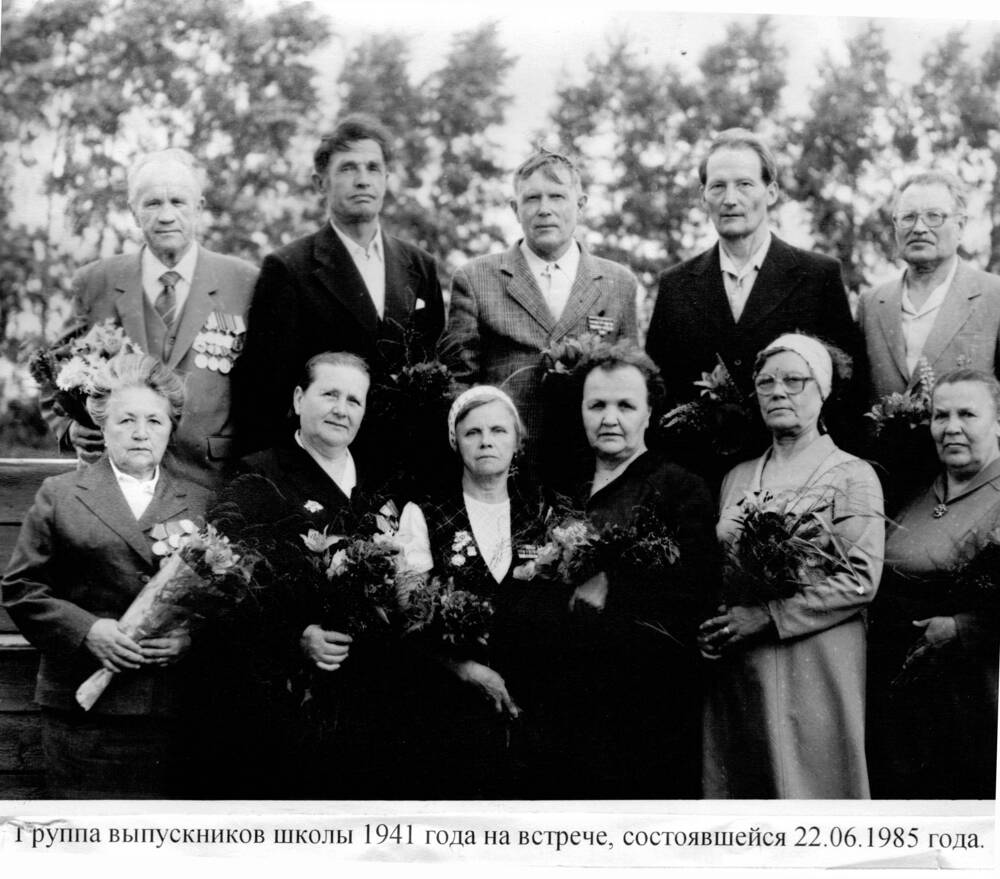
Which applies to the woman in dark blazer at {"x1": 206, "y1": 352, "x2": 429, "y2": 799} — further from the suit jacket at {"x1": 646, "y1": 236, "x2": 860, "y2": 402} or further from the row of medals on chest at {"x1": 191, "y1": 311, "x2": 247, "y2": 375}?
the suit jacket at {"x1": 646, "y1": 236, "x2": 860, "y2": 402}

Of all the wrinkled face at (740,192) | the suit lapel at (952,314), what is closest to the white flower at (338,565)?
the wrinkled face at (740,192)

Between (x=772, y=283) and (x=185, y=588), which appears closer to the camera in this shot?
(x=185, y=588)

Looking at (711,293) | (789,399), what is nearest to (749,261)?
(711,293)

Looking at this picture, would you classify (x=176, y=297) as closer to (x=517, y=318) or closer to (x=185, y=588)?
(x=185, y=588)

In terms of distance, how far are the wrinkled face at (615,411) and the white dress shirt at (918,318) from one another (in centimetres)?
113

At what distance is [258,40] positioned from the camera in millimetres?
5461

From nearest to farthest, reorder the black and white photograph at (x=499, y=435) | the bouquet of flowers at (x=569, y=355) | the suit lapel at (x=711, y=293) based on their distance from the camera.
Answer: the black and white photograph at (x=499, y=435) < the bouquet of flowers at (x=569, y=355) < the suit lapel at (x=711, y=293)

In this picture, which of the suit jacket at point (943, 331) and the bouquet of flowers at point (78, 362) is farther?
the suit jacket at point (943, 331)

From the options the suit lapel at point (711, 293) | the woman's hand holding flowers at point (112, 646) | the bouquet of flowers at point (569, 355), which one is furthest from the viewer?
the suit lapel at point (711, 293)

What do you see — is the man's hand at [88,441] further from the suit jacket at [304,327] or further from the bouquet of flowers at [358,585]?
the bouquet of flowers at [358,585]

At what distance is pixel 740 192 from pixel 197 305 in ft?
7.40

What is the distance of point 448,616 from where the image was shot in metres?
5.19

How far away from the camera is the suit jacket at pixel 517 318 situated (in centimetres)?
536

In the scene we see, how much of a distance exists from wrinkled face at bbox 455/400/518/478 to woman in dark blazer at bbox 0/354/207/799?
1.07 metres
